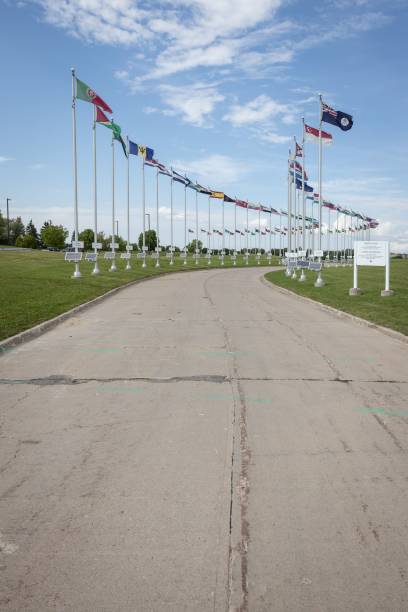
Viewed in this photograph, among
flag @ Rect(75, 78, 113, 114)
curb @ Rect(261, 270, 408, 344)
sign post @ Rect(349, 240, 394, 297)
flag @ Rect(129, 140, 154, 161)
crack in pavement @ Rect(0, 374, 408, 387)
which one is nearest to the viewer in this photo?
crack in pavement @ Rect(0, 374, 408, 387)

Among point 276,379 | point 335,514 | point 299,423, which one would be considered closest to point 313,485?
point 335,514

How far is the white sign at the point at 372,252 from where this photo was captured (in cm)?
2142

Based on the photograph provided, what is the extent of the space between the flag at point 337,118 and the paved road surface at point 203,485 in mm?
24175

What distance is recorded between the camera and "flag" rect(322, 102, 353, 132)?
30.5 m

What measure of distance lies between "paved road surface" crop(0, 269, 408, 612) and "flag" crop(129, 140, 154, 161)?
35.4m

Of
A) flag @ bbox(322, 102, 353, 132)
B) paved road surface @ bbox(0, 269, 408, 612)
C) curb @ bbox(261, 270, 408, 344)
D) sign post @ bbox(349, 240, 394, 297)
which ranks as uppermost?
flag @ bbox(322, 102, 353, 132)

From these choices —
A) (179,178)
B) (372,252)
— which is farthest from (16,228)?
(372,252)

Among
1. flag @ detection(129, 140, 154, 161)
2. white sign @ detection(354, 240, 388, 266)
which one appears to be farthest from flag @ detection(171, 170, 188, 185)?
white sign @ detection(354, 240, 388, 266)

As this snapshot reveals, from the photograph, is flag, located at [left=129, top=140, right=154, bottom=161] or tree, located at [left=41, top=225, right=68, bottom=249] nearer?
flag, located at [left=129, top=140, right=154, bottom=161]

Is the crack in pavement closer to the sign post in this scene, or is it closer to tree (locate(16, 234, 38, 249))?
the sign post

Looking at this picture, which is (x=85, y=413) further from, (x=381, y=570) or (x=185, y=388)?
(x=381, y=570)

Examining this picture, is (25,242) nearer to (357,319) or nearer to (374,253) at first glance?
(374,253)

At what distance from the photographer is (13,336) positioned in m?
11.5

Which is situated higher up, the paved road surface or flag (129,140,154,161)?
flag (129,140,154,161)
